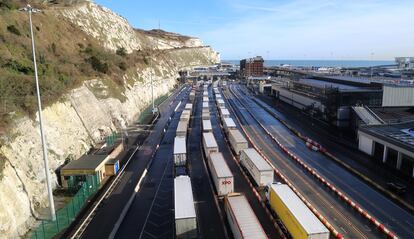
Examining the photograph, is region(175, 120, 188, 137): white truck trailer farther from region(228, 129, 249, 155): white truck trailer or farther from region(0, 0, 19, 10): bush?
region(0, 0, 19, 10): bush

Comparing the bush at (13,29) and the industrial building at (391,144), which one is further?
the bush at (13,29)

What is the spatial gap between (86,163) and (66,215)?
10.8 m

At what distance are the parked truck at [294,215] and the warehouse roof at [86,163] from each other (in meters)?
22.6

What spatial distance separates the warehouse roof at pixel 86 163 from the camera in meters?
38.7

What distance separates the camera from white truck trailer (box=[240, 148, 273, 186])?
121ft

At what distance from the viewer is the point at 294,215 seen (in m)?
25.7

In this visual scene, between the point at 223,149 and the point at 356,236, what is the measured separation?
2897 centimetres

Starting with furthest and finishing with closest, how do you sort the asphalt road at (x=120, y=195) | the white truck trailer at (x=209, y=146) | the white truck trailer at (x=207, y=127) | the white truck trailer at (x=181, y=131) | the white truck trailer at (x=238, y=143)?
the white truck trailer at (x=207, y=127) < the white truck trailer at (x=181, y=131) < the white truck trailer at (x=238, y=143) < the white truck trailer at (x=209, y=146) < the asphalt road at (x=120, y=195)

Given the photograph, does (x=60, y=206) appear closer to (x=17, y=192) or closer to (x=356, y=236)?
(x=17, y=192)

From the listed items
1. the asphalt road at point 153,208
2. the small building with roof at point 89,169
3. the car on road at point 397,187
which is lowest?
the asphalt road at point 153,208

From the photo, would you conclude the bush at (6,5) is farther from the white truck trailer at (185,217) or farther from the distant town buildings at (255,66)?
the distant town buildings at (255,66)

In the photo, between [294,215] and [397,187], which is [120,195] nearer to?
[294,215]

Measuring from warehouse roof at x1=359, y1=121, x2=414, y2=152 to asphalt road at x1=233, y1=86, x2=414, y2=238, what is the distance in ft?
26.4

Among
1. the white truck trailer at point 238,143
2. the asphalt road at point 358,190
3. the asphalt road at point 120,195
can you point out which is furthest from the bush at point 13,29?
the asphalt road at point 358,190
